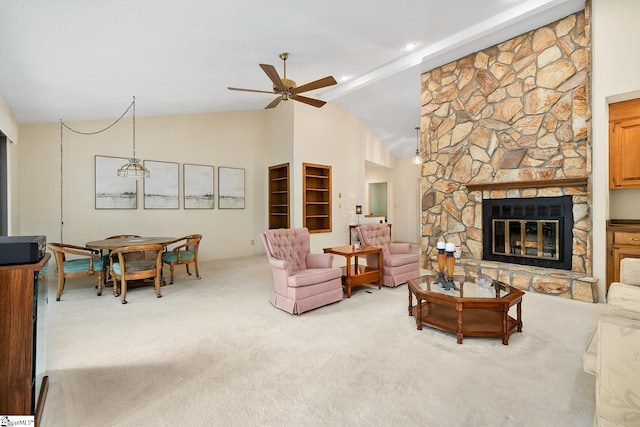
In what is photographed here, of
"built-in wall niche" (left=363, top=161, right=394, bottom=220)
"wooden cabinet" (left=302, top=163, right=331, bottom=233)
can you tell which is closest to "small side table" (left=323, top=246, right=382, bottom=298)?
"wooden cabinet" (left=302, top=163, right=331, bottom=233)

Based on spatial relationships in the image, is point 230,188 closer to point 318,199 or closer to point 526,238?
point 318,199

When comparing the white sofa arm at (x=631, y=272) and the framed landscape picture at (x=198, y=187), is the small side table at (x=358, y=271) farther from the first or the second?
the framed landscape picture at (x=198, y=187)

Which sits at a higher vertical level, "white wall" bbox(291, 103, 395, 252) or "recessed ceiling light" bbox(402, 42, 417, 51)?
"recessed ceiling light" bbox(402, 42, 417, 51)

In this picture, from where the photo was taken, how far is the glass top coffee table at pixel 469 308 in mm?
2568

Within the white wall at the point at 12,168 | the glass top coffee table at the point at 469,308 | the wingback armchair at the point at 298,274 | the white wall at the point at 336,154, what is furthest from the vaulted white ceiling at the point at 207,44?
the glass top coffee table at the point at 469,308

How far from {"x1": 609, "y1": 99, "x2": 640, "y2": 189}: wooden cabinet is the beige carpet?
1.58m

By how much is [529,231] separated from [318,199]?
14.3ft

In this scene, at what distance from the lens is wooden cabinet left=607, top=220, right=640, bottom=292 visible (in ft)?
11.2

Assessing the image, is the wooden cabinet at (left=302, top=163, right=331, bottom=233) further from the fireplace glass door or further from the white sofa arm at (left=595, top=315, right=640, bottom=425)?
the white sofa arm at (left=595, top=315, right=640, bottom=425)

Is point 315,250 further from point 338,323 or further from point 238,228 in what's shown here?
point 338,323

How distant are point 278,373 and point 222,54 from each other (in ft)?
11.7

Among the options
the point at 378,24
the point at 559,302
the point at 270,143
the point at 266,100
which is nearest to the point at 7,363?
the point at 378,24

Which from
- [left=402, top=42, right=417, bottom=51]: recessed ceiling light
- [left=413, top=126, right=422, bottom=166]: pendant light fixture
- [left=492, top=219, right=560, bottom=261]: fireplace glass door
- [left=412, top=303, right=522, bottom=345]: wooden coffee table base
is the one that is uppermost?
[left=402, top=42, right=417, bottom=51]: recessed ceiling light

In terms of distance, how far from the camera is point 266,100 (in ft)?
20.3
